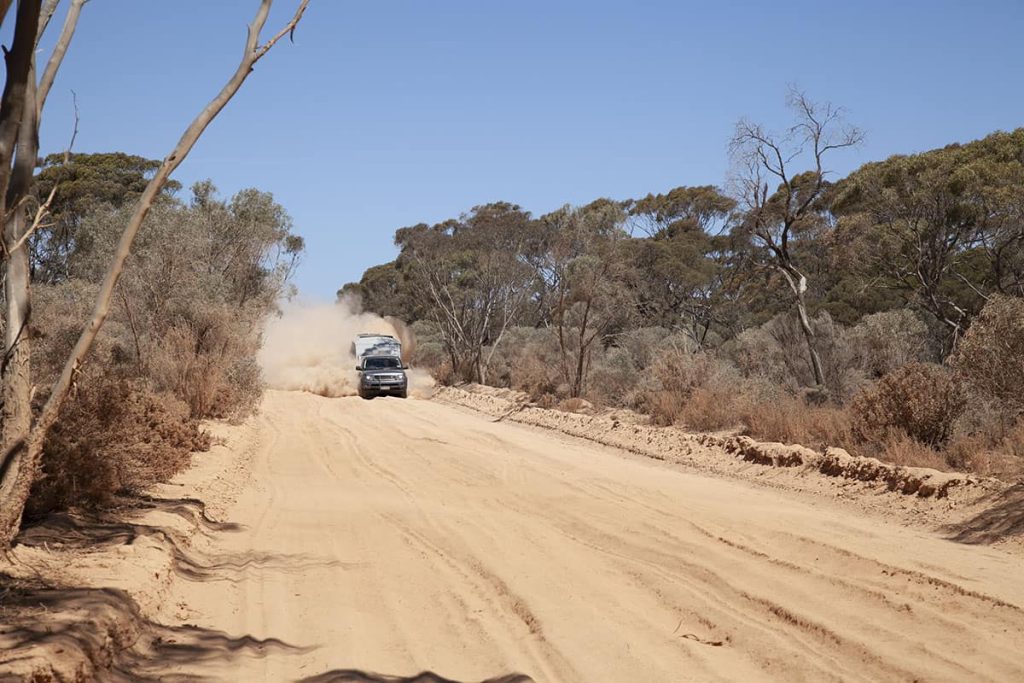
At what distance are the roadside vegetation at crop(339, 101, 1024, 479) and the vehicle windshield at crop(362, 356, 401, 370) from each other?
497 cm

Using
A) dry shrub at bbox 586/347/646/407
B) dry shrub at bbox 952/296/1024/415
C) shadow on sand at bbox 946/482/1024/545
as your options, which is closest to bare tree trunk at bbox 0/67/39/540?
shadow on sand at bbox 946/482/1024/545

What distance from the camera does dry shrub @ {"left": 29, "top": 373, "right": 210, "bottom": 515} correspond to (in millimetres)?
8969

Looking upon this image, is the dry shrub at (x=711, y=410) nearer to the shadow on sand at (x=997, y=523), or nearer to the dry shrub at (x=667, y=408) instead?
the dry shrub at (x=667, y=408)

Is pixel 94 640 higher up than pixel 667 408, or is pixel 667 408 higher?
pixel 667 408

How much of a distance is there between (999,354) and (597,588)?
7309 millimetres

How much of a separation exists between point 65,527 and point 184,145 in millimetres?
3791

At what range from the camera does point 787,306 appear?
42.2 meters

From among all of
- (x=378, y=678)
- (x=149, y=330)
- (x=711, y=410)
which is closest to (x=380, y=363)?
(x=149, y=330)

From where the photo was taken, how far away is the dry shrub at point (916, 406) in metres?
13.9

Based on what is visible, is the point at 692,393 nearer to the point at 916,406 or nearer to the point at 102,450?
the point at 916,406

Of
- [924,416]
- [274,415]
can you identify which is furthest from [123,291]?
[924,416]

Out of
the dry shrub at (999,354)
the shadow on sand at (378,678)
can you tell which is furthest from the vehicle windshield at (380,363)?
the shadow on sand at (378,678)

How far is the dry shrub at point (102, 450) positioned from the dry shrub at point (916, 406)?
35.7 ft

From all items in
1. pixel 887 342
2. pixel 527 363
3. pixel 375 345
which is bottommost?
pixel 527 363
